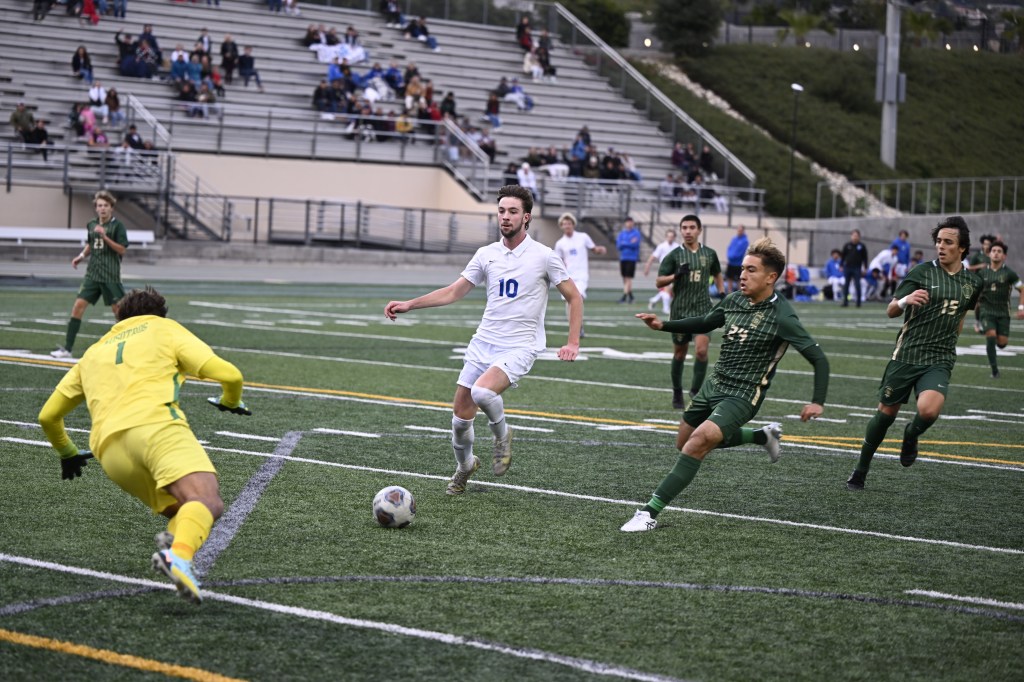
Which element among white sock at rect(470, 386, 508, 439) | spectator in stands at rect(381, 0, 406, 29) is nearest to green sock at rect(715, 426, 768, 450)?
white sock at rect(470, 386, 508, 439)

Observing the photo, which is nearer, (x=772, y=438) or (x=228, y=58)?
(x=772, y=438)

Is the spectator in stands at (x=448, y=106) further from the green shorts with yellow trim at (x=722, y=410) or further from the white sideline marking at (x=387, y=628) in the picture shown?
the white sideline marking at (x=387, y=628)

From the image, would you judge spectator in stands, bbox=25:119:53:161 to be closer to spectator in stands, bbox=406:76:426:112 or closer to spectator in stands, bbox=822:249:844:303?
spectator in stands, bbox=406:76:426:112

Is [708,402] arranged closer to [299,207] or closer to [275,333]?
[275,333]

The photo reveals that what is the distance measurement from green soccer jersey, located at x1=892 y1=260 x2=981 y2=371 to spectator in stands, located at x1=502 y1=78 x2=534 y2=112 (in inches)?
1525

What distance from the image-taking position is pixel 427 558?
7203mm

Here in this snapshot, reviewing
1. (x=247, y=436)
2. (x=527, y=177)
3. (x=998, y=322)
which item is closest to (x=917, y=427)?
(x=247, y=436)

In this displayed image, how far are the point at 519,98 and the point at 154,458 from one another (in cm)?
4299

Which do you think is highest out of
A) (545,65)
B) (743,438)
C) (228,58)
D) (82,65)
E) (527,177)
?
(545,65)

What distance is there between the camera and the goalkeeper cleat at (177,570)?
18.4 ft

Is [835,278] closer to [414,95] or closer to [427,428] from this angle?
[414,95]

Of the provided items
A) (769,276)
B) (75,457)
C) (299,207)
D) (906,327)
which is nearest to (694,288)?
(906,327)

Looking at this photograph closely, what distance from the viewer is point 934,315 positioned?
392 inches

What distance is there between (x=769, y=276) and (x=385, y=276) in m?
28.8
